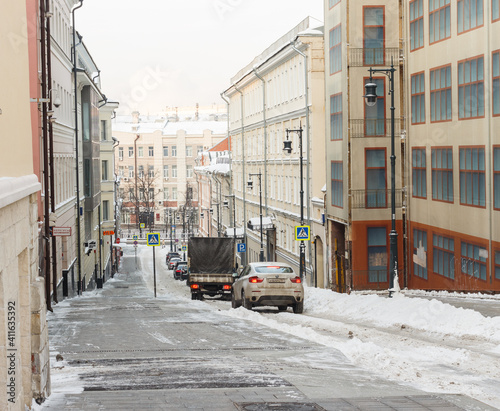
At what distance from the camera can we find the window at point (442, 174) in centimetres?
2908

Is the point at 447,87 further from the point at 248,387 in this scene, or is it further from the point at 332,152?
the point at 248,387

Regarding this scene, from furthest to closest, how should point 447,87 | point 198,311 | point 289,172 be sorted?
point 289,172 → point 447,87 → point 198,311

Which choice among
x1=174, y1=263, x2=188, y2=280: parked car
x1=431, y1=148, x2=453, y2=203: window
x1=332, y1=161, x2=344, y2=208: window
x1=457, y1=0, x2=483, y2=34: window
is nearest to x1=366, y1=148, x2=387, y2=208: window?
x1=332, y1=161, x2=344, y2=208: window

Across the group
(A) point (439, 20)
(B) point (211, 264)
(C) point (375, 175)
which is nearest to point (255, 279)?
(A) point (439, 20)

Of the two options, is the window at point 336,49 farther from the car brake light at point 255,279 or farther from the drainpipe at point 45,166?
the car brake light at point 255,279

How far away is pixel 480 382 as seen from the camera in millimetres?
10633

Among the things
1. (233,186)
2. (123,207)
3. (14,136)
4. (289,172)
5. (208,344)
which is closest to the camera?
(14,136)

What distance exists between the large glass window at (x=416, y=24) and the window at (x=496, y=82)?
6970 millimetres

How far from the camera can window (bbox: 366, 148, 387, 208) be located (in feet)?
115

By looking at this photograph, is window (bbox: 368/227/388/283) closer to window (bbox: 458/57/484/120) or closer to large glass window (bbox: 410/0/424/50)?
large glass window (bbox: 410/0/424/50)

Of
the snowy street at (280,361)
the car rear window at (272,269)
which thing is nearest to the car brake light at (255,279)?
the car rear window at (272,269)

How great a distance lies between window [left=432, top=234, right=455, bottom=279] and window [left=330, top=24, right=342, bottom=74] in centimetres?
1000

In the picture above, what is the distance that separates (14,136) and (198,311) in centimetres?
1673

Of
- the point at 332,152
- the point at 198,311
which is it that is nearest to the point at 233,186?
the point at 332,152
